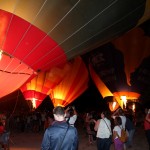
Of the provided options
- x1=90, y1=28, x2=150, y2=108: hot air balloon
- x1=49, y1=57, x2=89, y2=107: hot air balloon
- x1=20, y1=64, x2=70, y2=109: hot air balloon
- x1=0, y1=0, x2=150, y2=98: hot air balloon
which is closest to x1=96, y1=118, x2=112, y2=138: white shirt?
x1=0, y1=0, x2=150, y2=98: hot air balloon

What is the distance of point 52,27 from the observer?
6078mm

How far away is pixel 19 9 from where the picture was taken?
5.67m

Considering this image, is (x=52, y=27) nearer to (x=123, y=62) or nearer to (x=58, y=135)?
(x=58, y=135)

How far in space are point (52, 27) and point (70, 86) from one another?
30.8ft

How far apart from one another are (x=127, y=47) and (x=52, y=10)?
11.4m

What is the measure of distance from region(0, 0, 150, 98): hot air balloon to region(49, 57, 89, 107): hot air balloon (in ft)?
26.7

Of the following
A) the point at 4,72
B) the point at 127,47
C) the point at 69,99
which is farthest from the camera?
the point at 127,47

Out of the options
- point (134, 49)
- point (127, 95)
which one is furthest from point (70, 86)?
point (134, 49)

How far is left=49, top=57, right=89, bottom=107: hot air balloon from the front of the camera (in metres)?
15.0

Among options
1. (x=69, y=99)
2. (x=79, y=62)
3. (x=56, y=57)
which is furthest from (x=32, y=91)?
(x=56, y=57)

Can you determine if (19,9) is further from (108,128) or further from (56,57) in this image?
(108,128)

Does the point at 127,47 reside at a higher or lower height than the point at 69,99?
higher

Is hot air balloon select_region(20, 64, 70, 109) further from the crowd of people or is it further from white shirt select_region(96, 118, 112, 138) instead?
white shirt select_region(96, 118, 112, 138)

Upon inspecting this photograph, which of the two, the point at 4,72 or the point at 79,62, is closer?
the point at 4,72
